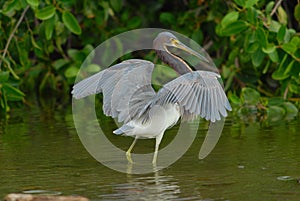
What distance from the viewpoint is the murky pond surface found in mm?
5254

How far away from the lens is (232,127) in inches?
328

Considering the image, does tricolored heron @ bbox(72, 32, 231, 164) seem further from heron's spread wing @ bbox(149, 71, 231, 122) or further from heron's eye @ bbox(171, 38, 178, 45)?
heron's eye @ bbox(171, 38, 178, 45)

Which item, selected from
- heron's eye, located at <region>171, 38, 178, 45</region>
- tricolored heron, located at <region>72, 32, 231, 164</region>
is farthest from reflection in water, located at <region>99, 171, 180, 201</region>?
heron's eye, located at <region>171, 38, 178, 45</region>

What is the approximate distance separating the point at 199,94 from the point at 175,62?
3.94ft

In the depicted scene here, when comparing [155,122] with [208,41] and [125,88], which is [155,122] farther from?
[208,41]

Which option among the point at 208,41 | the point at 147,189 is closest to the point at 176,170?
the point at 147,189

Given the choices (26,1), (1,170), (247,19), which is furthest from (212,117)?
(26,1)

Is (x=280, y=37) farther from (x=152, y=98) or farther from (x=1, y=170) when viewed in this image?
(x=1, y=170)

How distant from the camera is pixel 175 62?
7113 millimetres

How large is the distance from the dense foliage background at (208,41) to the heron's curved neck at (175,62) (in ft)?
3.90

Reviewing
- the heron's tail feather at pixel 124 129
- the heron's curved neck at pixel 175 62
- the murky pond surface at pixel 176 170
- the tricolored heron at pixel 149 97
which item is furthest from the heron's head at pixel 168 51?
the heron's tail feather at pixel 124 129

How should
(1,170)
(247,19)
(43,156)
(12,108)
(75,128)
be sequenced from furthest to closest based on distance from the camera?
1. (12,108)
2. (75,128)
3. (247,19)
4. (43,156)
5. (1,170)

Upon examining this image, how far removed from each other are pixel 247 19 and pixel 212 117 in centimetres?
258

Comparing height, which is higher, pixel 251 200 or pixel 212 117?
pixel 212 117
